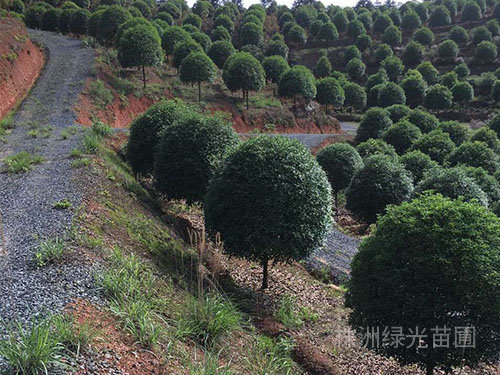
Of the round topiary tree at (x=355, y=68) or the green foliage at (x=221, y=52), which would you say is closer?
the green foliage at (x=221, y=52)

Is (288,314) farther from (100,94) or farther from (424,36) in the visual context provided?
(424,36)

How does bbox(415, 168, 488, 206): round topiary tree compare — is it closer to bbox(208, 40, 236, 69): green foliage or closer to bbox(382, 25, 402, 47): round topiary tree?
bbox(208, 40, 236, 69): green foliage

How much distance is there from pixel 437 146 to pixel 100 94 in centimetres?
2417

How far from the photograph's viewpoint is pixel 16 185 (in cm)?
1245

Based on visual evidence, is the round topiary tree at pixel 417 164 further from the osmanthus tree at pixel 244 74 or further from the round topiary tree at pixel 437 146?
the osmanthus tree at pixel 244 74

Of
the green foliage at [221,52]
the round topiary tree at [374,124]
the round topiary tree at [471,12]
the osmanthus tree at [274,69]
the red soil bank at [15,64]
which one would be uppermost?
the round topiary tree at [471,12]

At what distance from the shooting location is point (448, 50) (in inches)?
2744

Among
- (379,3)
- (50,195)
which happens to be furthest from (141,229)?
(379,3)

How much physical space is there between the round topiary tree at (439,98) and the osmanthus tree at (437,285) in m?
49.7

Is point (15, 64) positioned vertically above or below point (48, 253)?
above

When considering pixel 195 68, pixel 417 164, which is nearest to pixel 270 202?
pixel 417 164

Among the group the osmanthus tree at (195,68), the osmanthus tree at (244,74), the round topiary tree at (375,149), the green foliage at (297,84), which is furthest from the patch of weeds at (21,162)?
the green foliage at (297,84)

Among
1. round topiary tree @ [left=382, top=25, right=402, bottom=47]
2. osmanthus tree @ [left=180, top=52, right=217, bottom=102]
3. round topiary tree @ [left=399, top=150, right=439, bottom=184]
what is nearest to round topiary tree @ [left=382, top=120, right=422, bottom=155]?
round topiary tree @ [left=399, top=150, right=439, bottom=184]

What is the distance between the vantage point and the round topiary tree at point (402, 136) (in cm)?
3369
